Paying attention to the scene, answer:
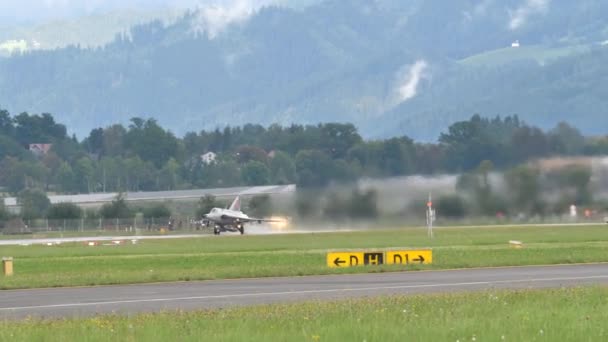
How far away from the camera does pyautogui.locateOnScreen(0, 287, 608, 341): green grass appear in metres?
25.9

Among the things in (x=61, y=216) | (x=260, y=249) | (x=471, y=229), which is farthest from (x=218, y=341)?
(x=61, y=216)

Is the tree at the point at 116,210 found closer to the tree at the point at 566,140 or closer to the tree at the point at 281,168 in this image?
the tree at the point at 281,168

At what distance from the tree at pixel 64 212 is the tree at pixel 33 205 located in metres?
1.53

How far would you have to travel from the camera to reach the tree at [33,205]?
13612cm

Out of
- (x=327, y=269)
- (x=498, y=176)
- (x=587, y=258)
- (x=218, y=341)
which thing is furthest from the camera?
(x=498, y=176)

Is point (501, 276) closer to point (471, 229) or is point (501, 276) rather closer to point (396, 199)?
point (396, 199)

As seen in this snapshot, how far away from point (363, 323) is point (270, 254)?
121ft

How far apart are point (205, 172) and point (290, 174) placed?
164 feet

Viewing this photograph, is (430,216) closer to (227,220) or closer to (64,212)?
(227,220)

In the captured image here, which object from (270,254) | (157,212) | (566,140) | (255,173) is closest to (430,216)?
(566,140)

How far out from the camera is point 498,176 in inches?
2844

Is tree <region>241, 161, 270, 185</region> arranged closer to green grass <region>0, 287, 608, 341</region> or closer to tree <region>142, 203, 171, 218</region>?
tree <region>142, 203, 171, 218</region>

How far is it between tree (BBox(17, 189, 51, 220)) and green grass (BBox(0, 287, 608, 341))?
345ft

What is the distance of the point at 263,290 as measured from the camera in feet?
132
